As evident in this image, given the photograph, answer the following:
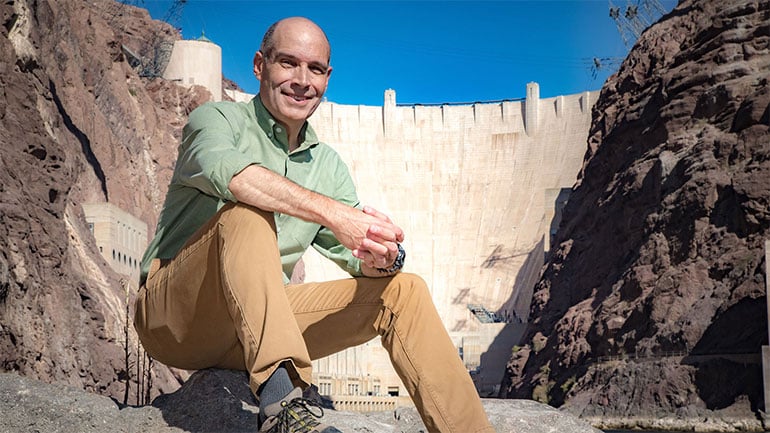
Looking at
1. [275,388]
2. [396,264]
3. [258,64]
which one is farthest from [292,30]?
[275,388]

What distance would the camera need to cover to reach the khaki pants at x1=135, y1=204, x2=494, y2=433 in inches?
145

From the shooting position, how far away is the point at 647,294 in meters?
40.1

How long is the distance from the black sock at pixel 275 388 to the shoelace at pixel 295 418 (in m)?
0.04

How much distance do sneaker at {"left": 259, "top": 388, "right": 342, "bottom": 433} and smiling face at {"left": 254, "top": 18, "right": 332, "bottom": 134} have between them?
4.80ft

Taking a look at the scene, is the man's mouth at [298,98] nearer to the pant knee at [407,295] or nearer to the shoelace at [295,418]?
the pant knee at [407,295]

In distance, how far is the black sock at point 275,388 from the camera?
354 centimetres

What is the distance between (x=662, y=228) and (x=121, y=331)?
22.6 meters

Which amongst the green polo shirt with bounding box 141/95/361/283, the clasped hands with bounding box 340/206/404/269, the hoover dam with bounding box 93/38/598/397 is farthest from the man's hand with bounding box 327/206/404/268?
the hoover dam with bounding box 93/38/598/397

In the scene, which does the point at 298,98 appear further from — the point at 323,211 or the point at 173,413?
the point at 173,413

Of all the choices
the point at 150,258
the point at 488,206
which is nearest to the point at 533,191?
the point at 488,206

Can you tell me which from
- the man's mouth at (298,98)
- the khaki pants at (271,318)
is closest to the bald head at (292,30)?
the man's mouth at (298,98)

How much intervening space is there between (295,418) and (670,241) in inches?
1554

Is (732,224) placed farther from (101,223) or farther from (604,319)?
(101,223)

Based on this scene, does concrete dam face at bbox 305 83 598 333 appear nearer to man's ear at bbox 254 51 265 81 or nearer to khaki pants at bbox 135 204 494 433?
man's ear at bbox 254 51 265 81
